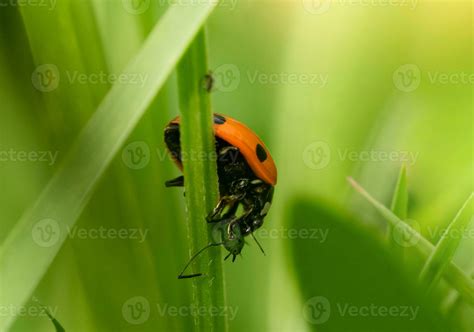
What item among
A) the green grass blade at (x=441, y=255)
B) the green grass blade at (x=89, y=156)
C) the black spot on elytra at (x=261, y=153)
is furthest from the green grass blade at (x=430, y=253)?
the green grass blade at (x=89, y=156)

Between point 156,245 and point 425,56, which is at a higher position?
point 425,56

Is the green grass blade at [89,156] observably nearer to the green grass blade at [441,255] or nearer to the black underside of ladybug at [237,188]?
the black underside of ladybug at [237,188]

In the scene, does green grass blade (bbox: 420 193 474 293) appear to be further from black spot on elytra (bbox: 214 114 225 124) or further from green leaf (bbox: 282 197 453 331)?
black spot on elytra (bbox: 214 114 225 124)

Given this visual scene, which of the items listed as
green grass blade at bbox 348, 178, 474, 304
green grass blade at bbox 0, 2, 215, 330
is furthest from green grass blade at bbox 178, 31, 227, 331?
green grass blade at bbox 348, 178, 474, 304

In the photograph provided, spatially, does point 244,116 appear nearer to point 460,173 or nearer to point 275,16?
Result: point 275,16

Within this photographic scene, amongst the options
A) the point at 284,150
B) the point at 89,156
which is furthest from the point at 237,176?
the point at 89,156

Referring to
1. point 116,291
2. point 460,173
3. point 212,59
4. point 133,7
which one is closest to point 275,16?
point 212,59

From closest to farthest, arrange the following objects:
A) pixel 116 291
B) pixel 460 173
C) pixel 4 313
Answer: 1. pixel 4 313
2. pixel 116 291
3. pixel 460 173
